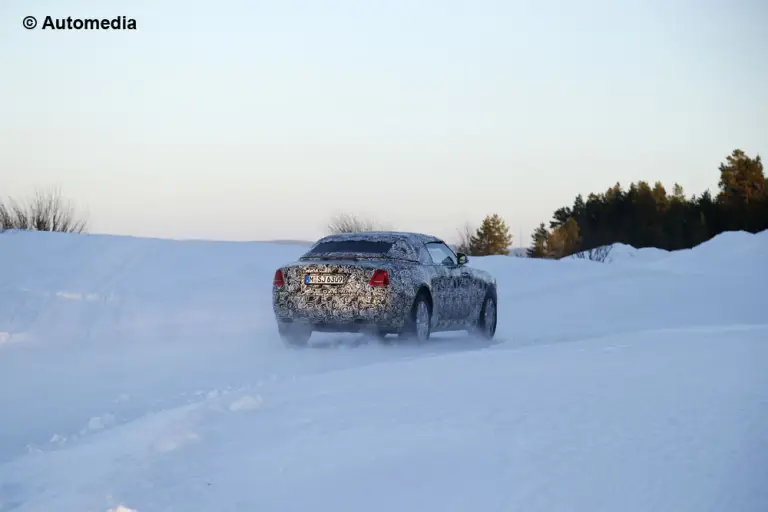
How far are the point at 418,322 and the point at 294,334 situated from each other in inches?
65.8

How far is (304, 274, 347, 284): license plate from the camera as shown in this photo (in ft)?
39.7

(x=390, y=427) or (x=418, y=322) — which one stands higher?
(x=418, y=322)

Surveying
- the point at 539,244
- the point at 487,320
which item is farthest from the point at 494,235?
the point at 487,320

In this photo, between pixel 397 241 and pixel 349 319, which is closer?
pixel 349 319

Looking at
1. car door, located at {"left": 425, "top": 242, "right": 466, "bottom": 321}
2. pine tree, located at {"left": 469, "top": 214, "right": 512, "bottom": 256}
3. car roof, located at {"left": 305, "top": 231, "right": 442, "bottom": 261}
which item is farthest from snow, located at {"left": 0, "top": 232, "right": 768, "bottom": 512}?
pine tree, located at {"left": 469, "top": 214, "right": 512, "bottom": 256}

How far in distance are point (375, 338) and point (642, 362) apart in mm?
5748

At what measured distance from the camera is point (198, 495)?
484 cm

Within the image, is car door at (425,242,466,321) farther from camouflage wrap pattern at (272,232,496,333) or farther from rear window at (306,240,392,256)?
rear window at (306,240,392,256)

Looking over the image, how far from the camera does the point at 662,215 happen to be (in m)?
72.9

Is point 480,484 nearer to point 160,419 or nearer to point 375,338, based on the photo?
point 160,419

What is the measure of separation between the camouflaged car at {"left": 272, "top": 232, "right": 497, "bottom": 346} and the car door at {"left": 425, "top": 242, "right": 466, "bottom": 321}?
0.02 metres

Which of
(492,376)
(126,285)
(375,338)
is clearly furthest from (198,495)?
(126,285)

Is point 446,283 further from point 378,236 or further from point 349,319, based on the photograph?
point 349,319

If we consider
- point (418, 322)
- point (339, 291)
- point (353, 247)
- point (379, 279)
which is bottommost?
point (418, 322)
